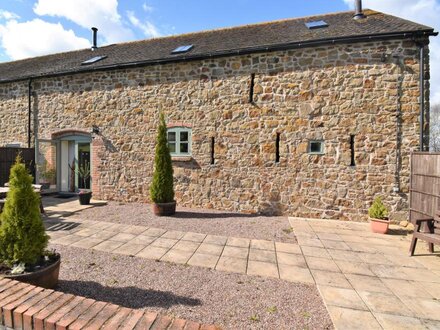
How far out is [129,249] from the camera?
407 cm

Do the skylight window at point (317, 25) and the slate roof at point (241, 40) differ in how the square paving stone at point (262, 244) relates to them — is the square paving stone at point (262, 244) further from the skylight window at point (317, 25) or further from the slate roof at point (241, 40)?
the skylight window at point (317, 25)

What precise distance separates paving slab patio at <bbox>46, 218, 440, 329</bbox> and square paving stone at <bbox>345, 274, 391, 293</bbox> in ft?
0.04

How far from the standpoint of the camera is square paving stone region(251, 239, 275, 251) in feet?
14.2

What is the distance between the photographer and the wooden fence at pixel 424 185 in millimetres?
4961

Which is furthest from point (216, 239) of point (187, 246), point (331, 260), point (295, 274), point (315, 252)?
point (331, 260)

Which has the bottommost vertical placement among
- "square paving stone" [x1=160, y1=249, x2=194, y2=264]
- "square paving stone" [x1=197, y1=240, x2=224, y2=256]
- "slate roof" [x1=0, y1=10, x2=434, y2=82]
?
"square paving stone" [x1=197, y1=240, x2=224, y2=256]

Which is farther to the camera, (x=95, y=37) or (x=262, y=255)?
(x=95, y=37)

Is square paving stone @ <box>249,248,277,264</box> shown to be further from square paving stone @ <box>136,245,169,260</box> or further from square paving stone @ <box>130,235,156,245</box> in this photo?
square paving stone @ <box>130,235,156,245</box>

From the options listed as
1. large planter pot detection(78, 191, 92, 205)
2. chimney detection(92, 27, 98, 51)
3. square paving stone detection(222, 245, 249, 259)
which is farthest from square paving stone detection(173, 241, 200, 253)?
chimney detection(92, 27, 98, 51)

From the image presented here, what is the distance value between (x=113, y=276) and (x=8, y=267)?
1.13m

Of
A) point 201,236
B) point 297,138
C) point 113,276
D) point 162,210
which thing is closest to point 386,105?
point 297,138

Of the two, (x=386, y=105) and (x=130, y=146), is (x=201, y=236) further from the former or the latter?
(x=386, y=105)

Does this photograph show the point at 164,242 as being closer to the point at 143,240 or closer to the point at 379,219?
the point at 143,240

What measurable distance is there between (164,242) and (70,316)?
9.11ft
